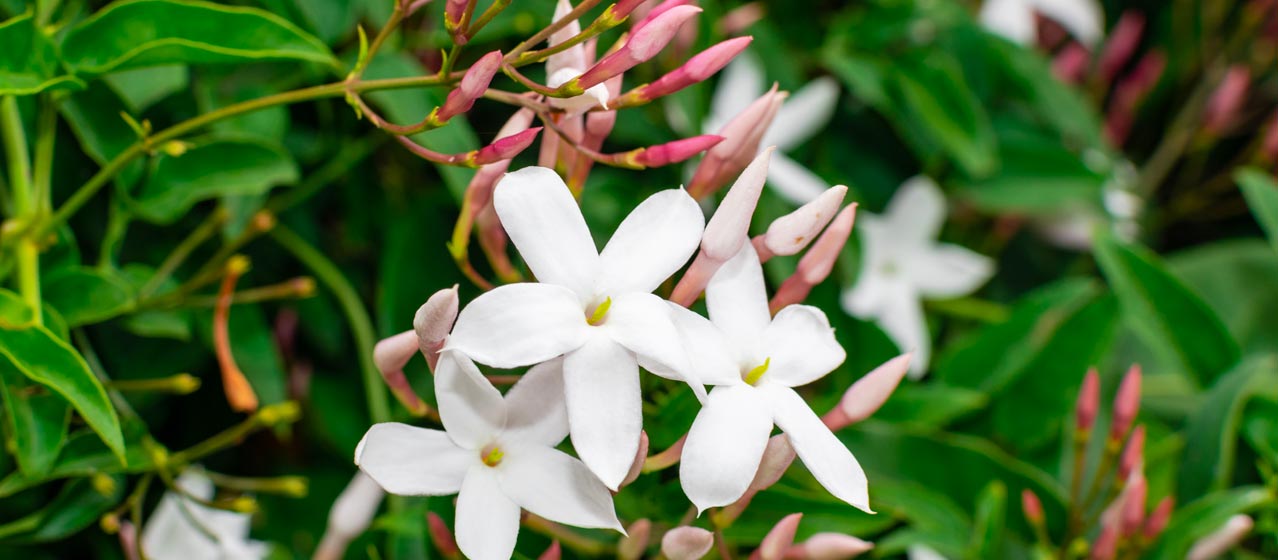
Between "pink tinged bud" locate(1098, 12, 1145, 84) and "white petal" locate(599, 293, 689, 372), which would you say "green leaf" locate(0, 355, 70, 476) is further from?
"pink tinged bud" locate(1098, 12, 1145, 84)

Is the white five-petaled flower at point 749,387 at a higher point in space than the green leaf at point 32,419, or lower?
higher


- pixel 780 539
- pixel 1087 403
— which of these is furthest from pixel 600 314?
pixel 1087 403

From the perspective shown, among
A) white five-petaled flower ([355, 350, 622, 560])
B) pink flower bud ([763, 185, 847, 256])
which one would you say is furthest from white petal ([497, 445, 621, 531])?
pink flower bud ([763, 185, 847, 256])

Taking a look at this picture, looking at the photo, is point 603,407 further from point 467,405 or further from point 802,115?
point 802,115

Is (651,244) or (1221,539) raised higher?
(651,244)

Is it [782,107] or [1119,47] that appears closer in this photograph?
[782,107]

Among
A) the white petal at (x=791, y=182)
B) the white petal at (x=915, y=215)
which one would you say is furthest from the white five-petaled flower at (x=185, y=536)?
the white petal at (x=915, y=215)

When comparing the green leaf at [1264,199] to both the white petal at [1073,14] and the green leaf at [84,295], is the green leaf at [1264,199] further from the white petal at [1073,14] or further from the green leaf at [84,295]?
the green leaf at [84,295]
